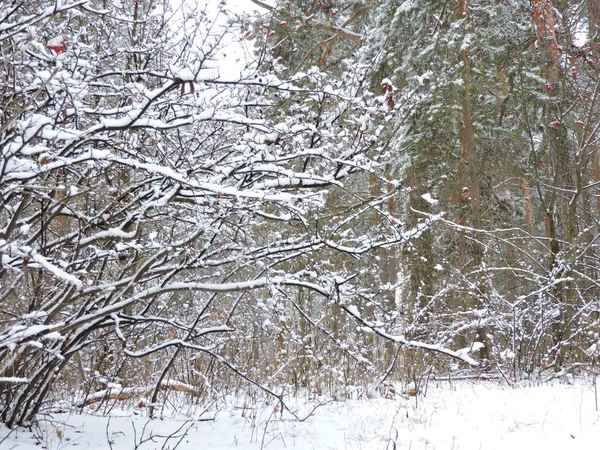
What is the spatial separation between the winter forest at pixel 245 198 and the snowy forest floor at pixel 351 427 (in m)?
0.23

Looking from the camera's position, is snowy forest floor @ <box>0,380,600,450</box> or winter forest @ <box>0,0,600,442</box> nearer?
winter forest @ <box>0,0,600,442</box>

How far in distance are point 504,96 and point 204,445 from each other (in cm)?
1031

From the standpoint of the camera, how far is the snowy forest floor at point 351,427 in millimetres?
3115

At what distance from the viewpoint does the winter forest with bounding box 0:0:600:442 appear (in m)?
2.77

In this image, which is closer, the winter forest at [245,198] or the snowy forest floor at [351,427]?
the winter forest at [245,198]

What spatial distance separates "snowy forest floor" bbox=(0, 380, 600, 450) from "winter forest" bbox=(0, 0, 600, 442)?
234 mm

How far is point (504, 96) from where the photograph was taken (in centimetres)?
1105

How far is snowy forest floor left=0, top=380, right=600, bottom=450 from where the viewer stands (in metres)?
3.12

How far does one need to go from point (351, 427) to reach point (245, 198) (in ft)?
6.73

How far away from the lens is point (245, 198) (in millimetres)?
2809

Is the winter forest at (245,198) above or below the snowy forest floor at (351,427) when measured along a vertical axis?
above

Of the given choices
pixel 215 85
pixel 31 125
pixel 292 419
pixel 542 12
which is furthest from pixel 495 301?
pixel 31 125

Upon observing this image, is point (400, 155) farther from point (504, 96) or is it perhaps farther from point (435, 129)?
point (504, 96)

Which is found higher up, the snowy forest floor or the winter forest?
the winter forest
